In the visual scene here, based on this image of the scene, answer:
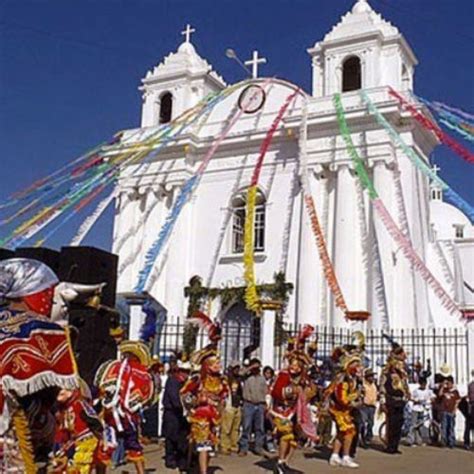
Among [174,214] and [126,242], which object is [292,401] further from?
[126,242]

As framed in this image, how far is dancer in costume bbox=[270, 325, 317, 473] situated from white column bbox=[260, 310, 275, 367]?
5016mm

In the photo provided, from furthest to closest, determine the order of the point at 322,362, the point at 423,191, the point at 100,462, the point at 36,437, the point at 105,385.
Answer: the point at 423,191 → the point at 322,362 → the point at 105,385 → the point at 100,462 → the point at 36,437

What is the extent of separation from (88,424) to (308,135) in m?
18.1

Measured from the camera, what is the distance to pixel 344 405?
10.1 metres

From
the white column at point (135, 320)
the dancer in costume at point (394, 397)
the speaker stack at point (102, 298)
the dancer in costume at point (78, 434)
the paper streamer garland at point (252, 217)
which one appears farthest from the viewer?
the paper streamer garland at point (252, 217)

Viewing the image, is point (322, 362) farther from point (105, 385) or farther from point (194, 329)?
point (105, 385)

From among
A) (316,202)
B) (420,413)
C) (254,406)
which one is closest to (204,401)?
(254,406)

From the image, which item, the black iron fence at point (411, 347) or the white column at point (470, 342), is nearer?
the white column at point (470, 342)

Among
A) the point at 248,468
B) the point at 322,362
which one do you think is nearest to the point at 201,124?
the point at 322,362

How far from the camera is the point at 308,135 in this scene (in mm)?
22031

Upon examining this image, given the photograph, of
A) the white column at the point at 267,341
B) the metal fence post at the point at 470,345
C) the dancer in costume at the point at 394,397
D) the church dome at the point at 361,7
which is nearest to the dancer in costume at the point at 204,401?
the dancer in costume at the point at 394,397

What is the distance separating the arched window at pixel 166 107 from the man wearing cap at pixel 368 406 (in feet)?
49.4

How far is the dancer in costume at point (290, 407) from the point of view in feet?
30.2

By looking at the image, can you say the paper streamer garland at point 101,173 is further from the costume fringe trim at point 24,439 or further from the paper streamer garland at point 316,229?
the costume fringe trim at point 24,439
